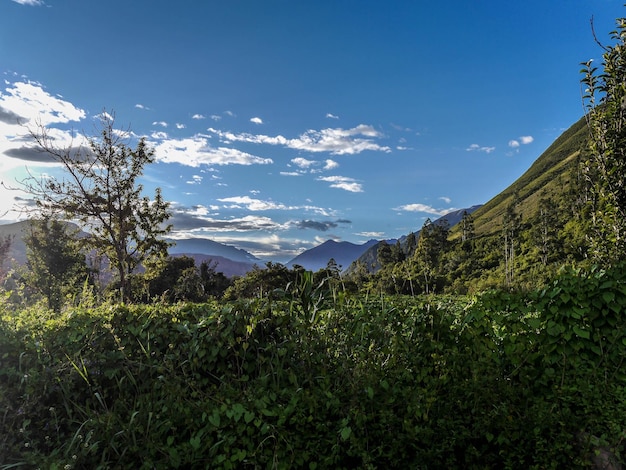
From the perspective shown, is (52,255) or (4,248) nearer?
(4,248)

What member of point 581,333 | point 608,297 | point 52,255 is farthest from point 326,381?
point 52,255

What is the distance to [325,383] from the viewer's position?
3551mm

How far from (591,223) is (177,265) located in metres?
43.2

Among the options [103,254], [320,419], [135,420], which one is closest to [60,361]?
[135,420]

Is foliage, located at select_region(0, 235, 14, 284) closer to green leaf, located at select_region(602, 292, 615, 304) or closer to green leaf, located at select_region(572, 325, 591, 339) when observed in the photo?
green leaf, located at select_region(572, 325, 591, 339)

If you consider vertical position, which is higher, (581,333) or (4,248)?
(4,248)

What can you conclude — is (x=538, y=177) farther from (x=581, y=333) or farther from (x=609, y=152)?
(x=581, y=333)

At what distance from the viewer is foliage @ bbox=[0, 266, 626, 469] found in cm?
326

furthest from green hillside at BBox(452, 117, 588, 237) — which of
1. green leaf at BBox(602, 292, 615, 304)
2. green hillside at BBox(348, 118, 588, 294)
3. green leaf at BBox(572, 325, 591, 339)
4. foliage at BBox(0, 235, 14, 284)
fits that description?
green leaf at BBox(572, 325, 591, 339)

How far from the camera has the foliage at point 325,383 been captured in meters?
3.26

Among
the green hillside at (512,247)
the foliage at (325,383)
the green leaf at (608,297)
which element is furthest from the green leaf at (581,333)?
the green hillside at (512,247)

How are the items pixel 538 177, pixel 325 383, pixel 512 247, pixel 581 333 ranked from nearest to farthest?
1. pixel 325 383
2. pixel 581 333
3. pixel 512 247
4. pixel 538 177

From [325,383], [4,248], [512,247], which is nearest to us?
[325,383]

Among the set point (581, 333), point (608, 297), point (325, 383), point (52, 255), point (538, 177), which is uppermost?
point (538, 177)
